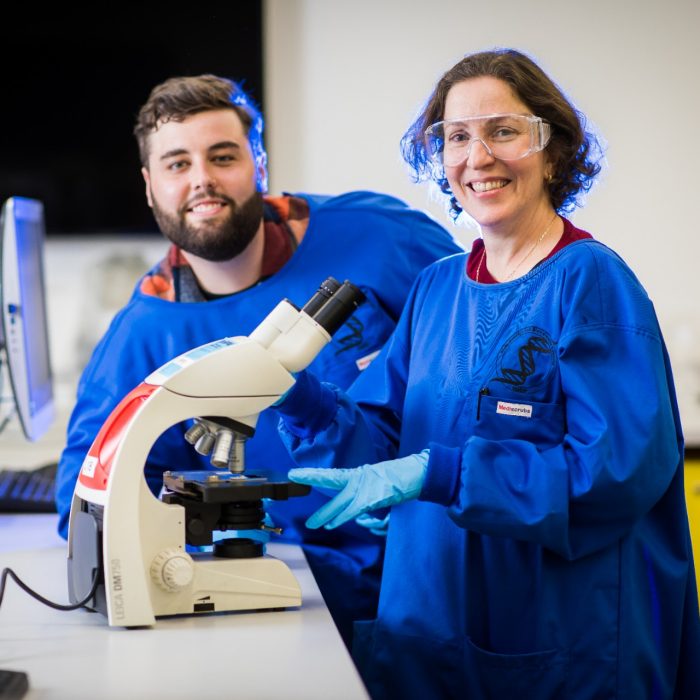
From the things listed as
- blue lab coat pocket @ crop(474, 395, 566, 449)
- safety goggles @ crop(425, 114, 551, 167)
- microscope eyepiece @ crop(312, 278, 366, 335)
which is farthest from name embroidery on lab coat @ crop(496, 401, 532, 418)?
safety goggles @ crop(425, 114, 551, 167)

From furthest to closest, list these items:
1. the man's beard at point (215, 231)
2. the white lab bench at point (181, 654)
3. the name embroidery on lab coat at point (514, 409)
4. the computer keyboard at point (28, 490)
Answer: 1. the computer keyboard at point (28, 490)
2. the man's beard at point (215, 231)
3. the name embroidery on lab coat at point (514, 409)
4. the white lab bench at point (181, 654)

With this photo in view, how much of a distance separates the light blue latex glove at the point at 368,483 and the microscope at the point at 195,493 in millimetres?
51

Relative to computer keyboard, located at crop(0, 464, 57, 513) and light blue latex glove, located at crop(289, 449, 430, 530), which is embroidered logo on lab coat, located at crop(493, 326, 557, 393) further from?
computer keyboard, located at crop(0, 464, 57, 513)

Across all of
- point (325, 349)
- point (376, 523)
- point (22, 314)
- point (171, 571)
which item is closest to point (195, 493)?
point (171, 571)

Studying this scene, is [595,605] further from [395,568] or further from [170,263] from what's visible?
[170,263]

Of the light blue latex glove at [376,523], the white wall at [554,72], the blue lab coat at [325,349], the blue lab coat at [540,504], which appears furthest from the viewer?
the white wall at [554,72]

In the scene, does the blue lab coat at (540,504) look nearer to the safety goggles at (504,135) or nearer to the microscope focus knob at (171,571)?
the safety goggles at (504,135)

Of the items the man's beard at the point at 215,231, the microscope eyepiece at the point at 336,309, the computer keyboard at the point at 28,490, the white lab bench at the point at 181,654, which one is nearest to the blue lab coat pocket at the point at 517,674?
the white lab bench at the point at 181,654

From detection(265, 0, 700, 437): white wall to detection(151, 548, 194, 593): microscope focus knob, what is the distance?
2617 mm

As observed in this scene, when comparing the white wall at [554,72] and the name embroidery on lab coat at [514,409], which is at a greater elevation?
the white wall at [554,72]

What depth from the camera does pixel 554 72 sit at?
12.6 ft

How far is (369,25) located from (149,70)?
862 millimetres

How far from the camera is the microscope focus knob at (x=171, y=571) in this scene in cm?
140

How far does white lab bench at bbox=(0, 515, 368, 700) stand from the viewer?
45.7 inches
